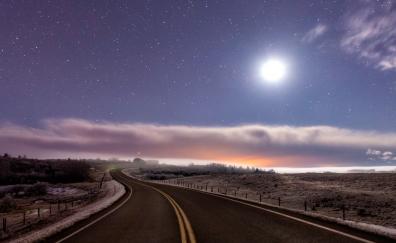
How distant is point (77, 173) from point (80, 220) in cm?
12361

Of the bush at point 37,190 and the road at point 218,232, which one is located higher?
the road at point 218,232

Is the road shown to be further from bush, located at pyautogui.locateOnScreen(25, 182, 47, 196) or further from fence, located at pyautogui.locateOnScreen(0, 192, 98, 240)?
bush, located at pyautogui.locateOnScreen(25, 182, 47, 196)

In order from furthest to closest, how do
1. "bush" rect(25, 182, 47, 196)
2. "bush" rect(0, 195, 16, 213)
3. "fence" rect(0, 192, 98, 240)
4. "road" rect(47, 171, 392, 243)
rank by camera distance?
1. "bush" rect(25, 182, 47, 196)
2. "bush" rect(0, 195, 16, 213)
3. "fence" rect(0, 192, 98, 240)
4. "road" rect(47, 171, 392, 243)

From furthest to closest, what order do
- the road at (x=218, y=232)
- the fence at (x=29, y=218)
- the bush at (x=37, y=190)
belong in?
1. the bush at (x=37, y=190)
2. the fence at (x=29, y=218)
3. the road at (x=218, y=232)

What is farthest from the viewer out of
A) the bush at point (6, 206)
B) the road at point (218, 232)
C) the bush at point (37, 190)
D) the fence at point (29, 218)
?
the bush at point (37, 190)

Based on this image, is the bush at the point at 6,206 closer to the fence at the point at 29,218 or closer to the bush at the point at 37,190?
the fence at the point at 29,218

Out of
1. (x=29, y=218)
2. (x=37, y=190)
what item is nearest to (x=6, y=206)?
(x=29, y=218)

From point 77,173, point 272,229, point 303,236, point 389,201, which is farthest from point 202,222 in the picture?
point 77,173

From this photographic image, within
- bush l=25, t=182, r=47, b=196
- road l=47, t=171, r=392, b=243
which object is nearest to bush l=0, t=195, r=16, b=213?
bush l=25, t=182, r=47, b=196

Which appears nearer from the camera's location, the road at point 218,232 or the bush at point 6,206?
the road at point 218,232

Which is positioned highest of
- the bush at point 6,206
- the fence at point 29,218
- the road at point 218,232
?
the road at point 218,232

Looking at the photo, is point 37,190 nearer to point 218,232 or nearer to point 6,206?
point 6,206

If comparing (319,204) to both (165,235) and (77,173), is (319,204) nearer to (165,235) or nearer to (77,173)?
(165,235)

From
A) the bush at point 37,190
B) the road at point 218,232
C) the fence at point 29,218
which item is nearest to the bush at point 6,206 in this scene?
the fence at point 29,218
